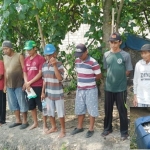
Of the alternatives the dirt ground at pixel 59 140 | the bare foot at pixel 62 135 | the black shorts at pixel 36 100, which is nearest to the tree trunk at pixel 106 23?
the dirt ground at pixel 59 140

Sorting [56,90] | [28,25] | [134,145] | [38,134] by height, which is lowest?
[38,134]

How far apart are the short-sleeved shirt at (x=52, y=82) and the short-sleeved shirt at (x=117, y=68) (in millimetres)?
685

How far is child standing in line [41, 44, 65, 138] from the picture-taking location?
408 centimetres

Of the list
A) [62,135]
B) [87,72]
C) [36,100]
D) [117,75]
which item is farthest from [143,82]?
[36,100]

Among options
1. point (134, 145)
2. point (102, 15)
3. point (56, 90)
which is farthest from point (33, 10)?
point (134, 145)

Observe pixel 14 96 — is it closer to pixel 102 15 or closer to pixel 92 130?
pixel 92 130


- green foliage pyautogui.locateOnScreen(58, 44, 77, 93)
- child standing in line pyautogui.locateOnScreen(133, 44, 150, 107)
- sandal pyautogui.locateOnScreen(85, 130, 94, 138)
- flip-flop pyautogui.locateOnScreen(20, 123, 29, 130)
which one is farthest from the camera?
green foliage pyautogui.locateOnScreen(58, 44, 77, 93)

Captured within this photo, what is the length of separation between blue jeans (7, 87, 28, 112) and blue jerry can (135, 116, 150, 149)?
2.37 meters

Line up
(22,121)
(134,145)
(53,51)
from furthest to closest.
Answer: (22,121) → (53,51) → (134,145)

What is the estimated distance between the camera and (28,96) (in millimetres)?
4488

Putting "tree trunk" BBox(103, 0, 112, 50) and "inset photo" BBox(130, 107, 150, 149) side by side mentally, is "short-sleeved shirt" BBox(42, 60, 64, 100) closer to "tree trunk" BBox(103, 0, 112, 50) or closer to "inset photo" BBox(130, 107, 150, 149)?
"inset photo" BBox(130, 107, 150, 149)

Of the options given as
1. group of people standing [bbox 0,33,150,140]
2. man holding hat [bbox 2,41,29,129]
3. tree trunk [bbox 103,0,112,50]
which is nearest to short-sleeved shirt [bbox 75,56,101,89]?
group of people standing [bbox 0,33,150,140]

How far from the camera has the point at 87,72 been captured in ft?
13.3

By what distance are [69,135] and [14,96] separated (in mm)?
1125
